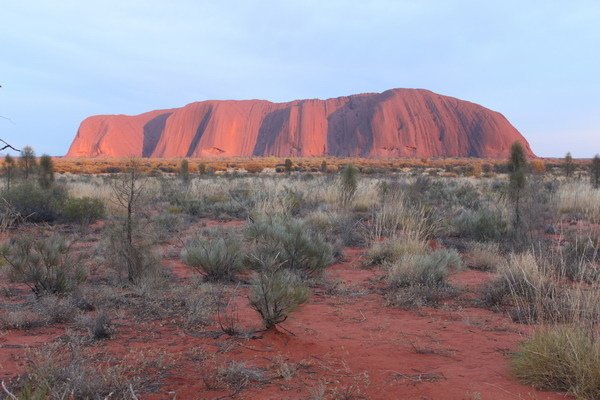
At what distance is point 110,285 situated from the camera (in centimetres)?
611

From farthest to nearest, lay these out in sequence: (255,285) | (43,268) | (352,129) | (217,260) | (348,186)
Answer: (352,129), (348,186), (217,260), (43,268), (255,285)

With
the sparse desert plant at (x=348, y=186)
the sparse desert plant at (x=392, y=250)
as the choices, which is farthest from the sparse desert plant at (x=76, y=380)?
the sparse desert plant at (x=348, y=186)

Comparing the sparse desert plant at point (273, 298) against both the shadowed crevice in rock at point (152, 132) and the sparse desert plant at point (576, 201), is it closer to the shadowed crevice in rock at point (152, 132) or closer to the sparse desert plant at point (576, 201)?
the sparse desert plant at point (576, 201)

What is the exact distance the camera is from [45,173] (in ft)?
56.5

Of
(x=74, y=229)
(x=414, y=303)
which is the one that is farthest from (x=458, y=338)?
(x=74, y=229)

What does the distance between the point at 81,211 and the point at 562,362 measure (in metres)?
11.6

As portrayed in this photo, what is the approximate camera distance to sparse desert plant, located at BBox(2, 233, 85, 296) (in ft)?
18.1

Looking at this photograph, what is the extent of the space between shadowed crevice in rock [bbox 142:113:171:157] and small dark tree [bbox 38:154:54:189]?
4054 inches

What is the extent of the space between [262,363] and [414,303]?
2408mm

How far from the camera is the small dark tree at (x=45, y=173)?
16539 millimetres

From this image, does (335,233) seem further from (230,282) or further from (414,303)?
(414,303)

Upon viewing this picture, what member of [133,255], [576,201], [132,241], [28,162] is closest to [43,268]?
[133,255]

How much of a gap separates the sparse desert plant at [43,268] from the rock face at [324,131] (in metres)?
93.8

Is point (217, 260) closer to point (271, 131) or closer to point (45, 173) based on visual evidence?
point (45, 173)
